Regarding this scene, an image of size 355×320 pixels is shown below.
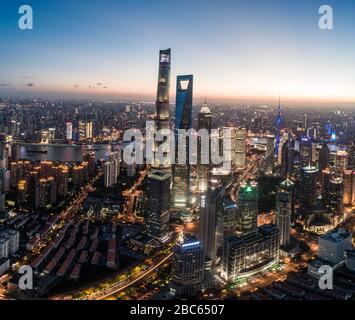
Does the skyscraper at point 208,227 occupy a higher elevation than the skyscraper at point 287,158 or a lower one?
lower

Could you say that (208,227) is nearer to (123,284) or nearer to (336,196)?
(123,284)

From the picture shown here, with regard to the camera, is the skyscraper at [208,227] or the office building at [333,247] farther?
the office building at [333,247]

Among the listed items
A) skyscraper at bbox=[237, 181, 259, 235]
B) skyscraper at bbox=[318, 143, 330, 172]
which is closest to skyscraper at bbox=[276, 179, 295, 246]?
skyscraper at bbox=[237, 181, 259, 235]

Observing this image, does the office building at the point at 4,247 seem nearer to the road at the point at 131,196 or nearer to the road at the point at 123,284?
the road at the point at 123,284

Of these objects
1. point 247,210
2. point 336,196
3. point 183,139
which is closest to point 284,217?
point 247,210

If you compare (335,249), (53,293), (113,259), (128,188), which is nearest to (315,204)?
(335,249)

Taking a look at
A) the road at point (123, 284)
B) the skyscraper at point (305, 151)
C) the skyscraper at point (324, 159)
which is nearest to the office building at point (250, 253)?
the road at point (123, 284)

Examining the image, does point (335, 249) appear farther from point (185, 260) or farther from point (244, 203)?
point (185, 260)
